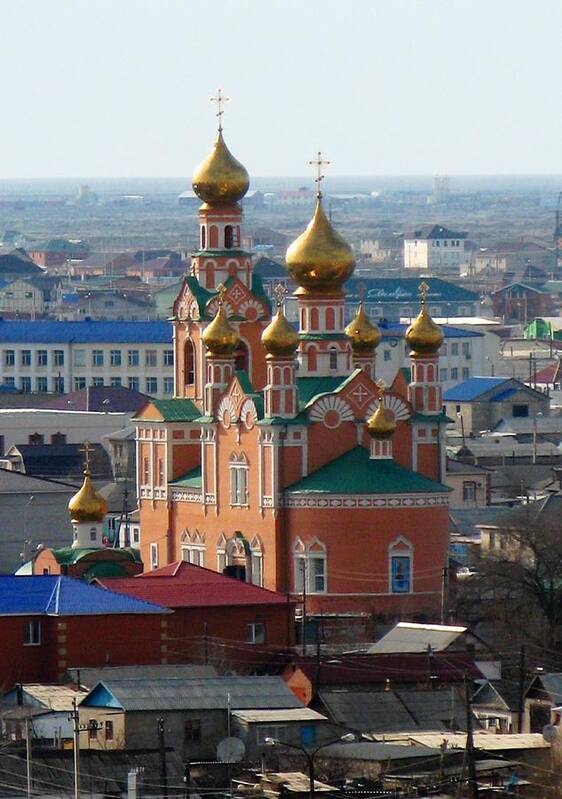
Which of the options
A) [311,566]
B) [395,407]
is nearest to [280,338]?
[395,407]

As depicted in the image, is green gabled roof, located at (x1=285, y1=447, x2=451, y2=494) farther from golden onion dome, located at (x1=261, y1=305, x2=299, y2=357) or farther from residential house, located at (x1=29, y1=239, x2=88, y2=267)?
residential house, located at (x1=29, y1=239, x2=88, y2=267)

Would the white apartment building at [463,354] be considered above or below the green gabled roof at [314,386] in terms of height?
above

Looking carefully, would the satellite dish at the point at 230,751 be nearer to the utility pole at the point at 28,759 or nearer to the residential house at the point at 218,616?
the utility pole at the point at 28,759

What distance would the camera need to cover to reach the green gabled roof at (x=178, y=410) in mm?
44875

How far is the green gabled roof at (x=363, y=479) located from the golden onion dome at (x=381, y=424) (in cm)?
30

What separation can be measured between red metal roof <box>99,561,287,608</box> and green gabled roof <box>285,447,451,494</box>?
2.68 metres

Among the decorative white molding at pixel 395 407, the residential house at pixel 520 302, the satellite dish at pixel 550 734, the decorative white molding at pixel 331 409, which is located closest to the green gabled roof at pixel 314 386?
the decorative white molding at pixel 331 409

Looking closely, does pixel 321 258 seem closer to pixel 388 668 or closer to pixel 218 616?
pixel 218 616

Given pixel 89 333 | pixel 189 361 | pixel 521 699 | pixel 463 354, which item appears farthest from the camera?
pixel 463 354

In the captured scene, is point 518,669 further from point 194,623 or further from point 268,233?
point 268,233

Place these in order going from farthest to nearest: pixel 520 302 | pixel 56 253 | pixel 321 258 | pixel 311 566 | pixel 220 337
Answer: pixel 56 253, pixel 520 302, pixel 220 337, pixel 321 258, pixel 311 566

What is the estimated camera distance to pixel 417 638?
37562 millimetres

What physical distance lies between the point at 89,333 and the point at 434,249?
78.5m

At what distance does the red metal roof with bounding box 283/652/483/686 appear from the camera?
115 feet
